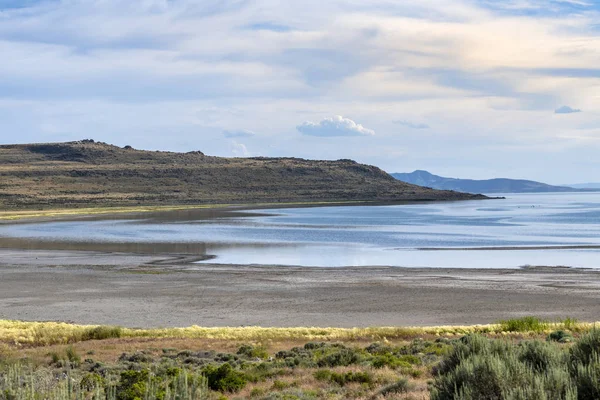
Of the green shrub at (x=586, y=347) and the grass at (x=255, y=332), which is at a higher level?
the green shrub at (x=586, y=347)

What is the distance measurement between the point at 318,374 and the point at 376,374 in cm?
117

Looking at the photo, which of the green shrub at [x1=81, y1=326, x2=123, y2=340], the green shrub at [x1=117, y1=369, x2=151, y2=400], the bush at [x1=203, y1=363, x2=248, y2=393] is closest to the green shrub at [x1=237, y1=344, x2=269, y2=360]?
the bush at [x1=203, y1=363, x2=248, y2=393]

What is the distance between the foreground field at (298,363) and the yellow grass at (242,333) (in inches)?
1.3

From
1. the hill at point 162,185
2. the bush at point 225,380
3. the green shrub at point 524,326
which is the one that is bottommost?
the green shrub at point 524,326

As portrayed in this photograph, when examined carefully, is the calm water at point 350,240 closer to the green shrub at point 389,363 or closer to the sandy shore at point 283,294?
the sandy shore at point 283,294

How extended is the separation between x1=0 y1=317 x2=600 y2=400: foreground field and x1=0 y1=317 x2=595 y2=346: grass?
4cm

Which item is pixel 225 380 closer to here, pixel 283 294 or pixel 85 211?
pixel 283 294

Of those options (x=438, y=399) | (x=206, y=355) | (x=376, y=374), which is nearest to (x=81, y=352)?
(x=206, y=355)

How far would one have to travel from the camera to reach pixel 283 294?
31.7 meters

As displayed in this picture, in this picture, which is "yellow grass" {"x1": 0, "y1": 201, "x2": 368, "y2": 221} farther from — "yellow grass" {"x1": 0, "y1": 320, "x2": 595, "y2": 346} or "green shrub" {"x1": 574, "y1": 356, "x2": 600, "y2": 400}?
"green shrub" {"x1": 574, "y1": 356, "x2": 600, "y2": 400}

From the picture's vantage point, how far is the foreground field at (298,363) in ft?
25.7

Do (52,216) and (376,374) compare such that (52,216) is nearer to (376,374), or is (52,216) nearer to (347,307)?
(347,307)

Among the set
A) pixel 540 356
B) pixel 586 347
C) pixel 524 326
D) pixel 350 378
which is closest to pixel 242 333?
pixel 524 326

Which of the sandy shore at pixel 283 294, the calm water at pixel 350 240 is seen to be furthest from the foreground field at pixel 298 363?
the calm water at pixel 350 240
